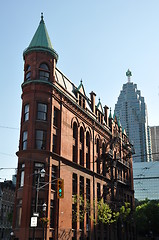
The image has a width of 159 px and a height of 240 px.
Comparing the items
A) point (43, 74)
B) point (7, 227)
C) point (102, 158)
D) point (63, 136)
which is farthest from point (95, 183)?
point (7, 227)

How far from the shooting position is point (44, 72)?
133 ft

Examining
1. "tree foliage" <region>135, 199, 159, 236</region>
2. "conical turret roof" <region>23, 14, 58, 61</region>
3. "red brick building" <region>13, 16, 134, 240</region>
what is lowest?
"tree foliage" <region>135, 199, 159, 236</region>

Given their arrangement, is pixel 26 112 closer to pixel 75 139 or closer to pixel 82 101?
pixel 75 139

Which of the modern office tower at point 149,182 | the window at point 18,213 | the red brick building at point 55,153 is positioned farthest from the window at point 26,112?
the modern office tower at point 149,182

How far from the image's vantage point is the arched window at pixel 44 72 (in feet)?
131

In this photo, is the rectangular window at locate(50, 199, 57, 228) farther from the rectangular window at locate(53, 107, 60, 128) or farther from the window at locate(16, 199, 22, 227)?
the rectangular window at locate(53, 107, 60, 128)

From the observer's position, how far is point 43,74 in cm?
4028

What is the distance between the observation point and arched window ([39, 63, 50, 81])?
40.0 metres

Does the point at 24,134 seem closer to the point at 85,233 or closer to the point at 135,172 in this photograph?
the point at 85,233

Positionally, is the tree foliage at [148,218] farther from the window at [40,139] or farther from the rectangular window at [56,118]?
the window at [40,139]

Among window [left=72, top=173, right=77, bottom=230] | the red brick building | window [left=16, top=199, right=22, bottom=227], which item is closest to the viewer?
window [left=16, top=199, right=22, bottom=227]

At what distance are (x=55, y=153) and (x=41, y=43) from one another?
15.0m

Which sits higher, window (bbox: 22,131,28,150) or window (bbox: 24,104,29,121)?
window (bbox: 24,104,29,121)

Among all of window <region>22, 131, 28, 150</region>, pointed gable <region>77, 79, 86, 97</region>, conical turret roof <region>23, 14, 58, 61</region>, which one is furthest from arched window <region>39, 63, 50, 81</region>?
pointed gable <region>77, 79, 86, 97</region>
